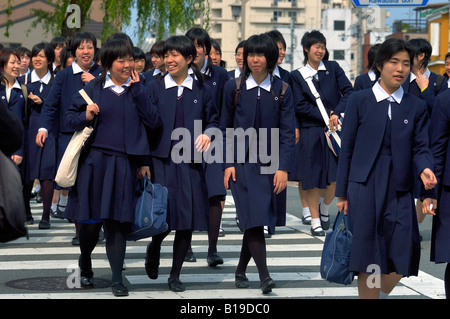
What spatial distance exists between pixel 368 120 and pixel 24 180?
19.9ft

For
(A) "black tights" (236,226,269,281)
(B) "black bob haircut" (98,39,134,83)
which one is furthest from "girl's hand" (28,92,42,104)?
(A) "black tights" (236,226,269,281)

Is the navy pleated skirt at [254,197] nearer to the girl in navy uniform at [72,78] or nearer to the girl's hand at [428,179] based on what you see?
the girl's hand at [428,179]

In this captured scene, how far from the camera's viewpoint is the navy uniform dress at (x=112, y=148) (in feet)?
23.0

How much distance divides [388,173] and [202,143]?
1.83 metres

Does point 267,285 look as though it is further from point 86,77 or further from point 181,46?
point 86,77

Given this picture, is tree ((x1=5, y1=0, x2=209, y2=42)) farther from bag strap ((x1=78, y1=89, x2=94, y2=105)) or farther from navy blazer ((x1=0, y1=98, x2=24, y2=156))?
navy blazer ((x1=0, y1=98, x2=24, y2=156))

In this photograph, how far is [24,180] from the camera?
433 inches

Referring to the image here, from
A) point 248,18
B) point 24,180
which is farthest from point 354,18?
point 24,180

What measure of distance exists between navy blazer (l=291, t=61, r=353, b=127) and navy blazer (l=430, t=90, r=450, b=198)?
15.8 feet

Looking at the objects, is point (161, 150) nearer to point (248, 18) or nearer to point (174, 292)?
point (174, 292)

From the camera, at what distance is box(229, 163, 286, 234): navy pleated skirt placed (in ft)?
23.3

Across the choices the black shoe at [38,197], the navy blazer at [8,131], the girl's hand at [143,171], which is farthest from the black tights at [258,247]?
the black shoe at [38,197]

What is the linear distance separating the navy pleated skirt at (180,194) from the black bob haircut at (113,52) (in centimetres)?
84

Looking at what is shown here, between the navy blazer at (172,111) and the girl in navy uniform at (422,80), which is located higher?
the girl in navy uniform at (422,80)
